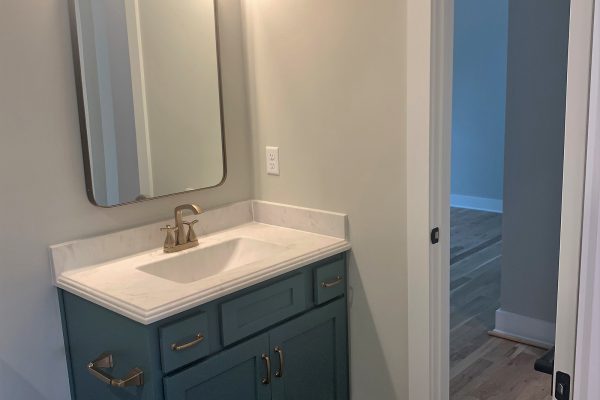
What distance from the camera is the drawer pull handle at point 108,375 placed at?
1591mm

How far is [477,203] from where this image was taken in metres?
6.28

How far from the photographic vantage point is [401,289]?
1984 mm

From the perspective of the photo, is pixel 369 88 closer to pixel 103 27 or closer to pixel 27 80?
pixel 103 27

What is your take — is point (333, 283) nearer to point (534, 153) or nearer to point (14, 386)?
point (14, 386)

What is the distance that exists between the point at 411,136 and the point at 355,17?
44 centimetres

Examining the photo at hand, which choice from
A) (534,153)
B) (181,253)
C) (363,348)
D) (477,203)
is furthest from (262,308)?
(477,203)

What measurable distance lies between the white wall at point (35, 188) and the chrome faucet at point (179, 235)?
25cm

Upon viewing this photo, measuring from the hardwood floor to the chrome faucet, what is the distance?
1428mm

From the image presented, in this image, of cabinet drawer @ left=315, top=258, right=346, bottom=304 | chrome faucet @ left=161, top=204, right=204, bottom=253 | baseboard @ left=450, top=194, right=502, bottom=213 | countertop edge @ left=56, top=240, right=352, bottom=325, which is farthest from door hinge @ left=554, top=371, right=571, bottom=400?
baseboard @ left=450, top=194, right=502, bottom=213

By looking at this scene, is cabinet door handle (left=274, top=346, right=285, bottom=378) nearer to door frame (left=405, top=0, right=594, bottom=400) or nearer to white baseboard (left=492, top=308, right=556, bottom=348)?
door frame (left=405, top=0, right=594, bottom=400)

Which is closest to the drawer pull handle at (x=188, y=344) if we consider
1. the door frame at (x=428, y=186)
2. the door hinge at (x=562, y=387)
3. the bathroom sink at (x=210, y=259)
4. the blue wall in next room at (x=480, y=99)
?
the bathroom sink at (x=210, y=259)

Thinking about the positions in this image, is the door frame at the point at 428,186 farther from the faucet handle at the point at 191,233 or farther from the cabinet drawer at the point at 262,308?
Answer: the faucet handle at the point at 191,233

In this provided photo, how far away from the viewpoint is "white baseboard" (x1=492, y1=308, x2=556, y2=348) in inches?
119

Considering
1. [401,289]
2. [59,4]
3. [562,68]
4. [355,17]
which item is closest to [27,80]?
[59,4]
